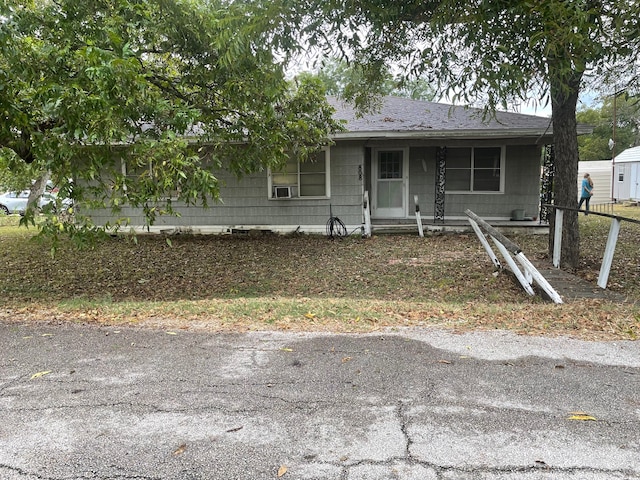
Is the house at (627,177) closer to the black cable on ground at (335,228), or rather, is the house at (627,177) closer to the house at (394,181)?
the house at (394,181)

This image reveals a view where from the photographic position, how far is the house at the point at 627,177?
84.7 ft

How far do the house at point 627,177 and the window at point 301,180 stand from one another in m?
21.0

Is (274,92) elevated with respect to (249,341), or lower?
elevated

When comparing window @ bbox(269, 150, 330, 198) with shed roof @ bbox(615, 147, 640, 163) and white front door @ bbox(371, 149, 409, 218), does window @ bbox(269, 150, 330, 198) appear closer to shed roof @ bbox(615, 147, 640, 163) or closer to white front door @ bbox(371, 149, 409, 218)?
white front door @ bbox(371, 149, 409, 218)

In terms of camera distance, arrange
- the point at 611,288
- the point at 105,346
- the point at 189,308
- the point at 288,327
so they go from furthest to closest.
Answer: the point at 611,288 < the point at 189,308 < the point at 288,327 < the point at 105,346

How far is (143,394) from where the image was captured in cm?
334

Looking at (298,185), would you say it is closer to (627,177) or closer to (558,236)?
(558,236)

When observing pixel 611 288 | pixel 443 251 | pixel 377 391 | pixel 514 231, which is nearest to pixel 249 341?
pixel 377 391

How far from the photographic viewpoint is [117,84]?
5.34 metres

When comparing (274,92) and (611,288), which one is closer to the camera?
(274,92)

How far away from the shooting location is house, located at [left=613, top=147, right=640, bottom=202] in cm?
2583

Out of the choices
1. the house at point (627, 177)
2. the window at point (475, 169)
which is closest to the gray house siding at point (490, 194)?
the window at point (475, 169)

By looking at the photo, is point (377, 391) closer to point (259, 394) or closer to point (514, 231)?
point (259, 394)

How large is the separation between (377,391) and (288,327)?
1.81 m
